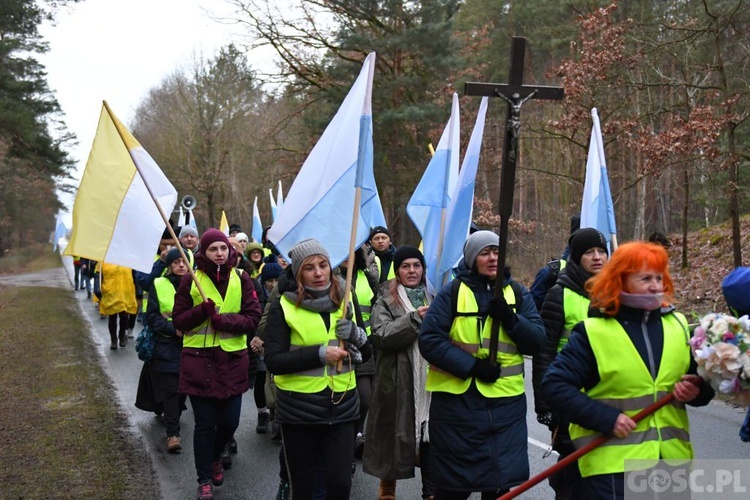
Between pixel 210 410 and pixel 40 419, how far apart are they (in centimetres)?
351

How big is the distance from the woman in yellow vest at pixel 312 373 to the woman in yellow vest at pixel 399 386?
0.64 meters

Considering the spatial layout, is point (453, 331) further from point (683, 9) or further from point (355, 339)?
point (683, 9)

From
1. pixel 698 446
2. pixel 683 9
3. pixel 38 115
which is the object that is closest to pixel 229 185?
pixel 38 115

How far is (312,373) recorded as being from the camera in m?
4.66

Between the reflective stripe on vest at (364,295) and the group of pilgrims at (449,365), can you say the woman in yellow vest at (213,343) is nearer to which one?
the group of pilgrims at (449,365)

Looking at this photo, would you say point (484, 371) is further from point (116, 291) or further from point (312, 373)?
point (116, 291)

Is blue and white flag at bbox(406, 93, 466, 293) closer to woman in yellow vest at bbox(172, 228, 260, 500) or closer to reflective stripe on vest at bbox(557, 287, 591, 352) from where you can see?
woman in yellow vest at bbox(172, 228, 260, 500)

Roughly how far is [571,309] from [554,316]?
0.11 metres

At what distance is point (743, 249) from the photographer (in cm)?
1800

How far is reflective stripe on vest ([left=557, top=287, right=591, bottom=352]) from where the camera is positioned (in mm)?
4762

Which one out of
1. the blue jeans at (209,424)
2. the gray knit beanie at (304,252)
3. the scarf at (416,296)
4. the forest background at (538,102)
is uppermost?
the forest background at (538,102)

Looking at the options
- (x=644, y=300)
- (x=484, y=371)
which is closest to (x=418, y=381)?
(x=484, y=371)

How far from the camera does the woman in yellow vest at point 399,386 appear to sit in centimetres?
534

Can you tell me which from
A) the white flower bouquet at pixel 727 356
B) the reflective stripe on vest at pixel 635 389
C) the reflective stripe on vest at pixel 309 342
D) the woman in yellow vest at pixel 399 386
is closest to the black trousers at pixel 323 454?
the reflective stripe on vest at pixel 309 342
